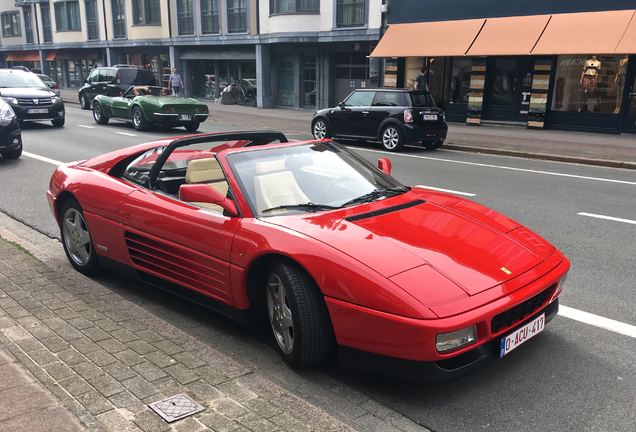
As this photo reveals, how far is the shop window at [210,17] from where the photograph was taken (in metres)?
29.8

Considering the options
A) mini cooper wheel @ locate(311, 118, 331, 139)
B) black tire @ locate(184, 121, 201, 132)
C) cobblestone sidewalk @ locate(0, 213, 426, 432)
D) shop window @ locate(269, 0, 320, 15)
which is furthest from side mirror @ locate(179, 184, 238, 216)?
shop window @ locate(269, 0, 320, 15)

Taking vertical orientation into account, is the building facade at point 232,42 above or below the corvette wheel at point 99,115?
above

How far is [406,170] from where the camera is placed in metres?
11.2

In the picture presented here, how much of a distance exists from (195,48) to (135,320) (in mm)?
30254

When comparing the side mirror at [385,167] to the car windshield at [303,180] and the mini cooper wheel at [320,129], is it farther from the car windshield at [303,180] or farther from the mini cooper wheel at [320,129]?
the mini cooper wheel at [320,129]

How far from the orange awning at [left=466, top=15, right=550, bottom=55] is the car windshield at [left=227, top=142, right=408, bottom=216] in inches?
592

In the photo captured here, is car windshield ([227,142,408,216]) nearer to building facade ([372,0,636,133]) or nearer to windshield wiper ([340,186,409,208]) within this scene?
windshield wiper ([340,186,409,208])

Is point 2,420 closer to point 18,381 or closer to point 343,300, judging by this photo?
point 18,381

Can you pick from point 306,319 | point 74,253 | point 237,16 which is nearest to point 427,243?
point 306,319

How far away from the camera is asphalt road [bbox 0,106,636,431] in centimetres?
304

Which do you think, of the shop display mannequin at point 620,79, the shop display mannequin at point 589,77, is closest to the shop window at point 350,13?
the shop display mannequin at point 589,77

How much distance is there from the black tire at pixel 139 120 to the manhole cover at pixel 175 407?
1541cm

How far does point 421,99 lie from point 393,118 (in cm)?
89

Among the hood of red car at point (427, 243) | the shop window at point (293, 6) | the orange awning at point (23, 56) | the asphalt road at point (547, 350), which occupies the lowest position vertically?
the asphalt road at point (547, 350)
